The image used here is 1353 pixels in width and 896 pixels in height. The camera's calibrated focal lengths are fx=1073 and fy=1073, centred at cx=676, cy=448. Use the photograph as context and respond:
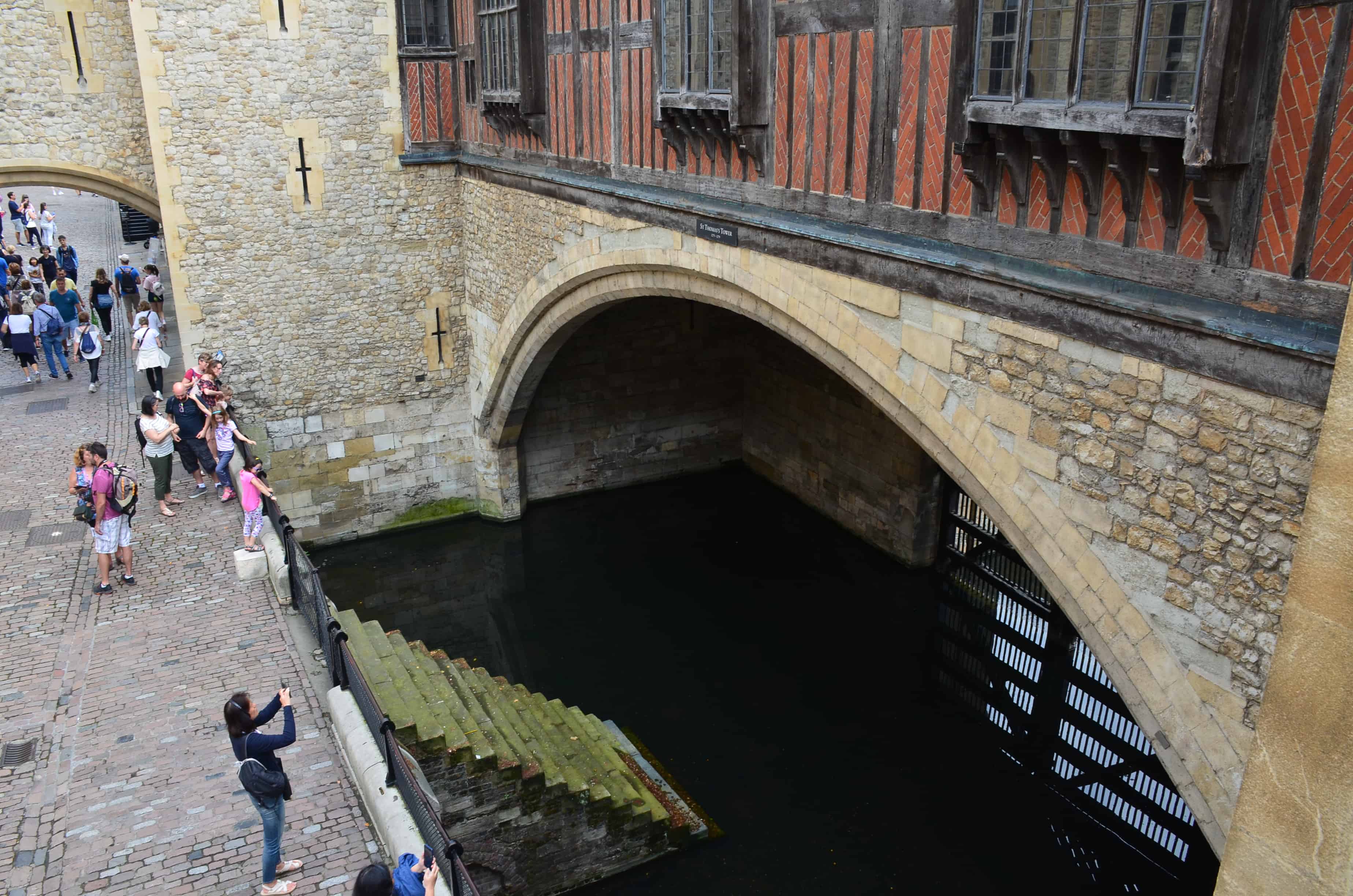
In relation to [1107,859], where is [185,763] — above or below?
above

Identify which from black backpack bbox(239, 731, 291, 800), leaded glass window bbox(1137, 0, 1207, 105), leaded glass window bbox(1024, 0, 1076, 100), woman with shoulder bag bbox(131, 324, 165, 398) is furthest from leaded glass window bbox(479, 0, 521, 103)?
leaded glass window bbox(1137, 0, 1207, 105)

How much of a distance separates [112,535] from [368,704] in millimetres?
2909

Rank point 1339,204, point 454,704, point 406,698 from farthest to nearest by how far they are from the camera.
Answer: point 454,704
point 406,698
point 1339,204

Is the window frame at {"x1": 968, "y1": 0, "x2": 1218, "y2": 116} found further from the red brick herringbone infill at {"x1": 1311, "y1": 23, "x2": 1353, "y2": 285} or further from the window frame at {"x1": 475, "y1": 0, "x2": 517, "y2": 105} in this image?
the window frame at {"x1": 475, "y1": 0, "x2": 517, "y2": 105}

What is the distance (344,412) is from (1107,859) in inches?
338

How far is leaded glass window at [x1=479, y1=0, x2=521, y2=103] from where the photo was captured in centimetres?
895

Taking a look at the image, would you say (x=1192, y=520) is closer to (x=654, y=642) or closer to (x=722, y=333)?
(x=654, y=642)

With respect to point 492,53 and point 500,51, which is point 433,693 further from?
point 492,53

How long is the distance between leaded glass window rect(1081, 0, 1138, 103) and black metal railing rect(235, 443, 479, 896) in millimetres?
3686

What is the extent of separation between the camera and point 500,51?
9.49m

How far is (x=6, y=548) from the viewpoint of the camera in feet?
27.1

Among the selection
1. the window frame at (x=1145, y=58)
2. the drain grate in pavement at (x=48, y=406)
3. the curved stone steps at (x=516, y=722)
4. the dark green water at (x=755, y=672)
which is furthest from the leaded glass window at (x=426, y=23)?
the window frame at (x=1145, y=58)

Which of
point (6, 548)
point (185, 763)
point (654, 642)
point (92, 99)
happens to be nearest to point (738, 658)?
point (654, 642)

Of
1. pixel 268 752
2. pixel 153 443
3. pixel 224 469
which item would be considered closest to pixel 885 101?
pixel 268 752
